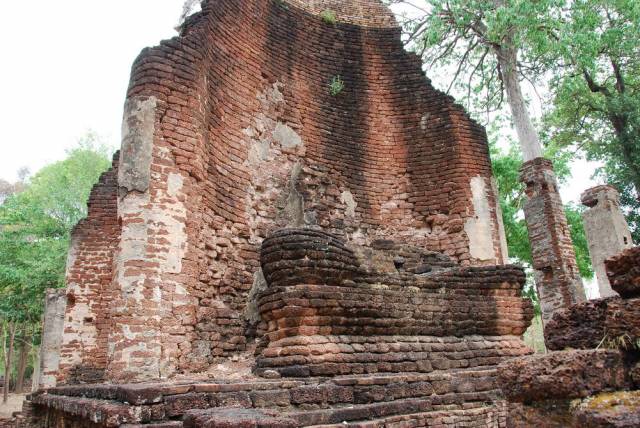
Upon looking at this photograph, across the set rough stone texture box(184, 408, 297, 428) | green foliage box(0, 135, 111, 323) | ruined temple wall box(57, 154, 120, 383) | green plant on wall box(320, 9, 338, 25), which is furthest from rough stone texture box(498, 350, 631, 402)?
green foliage box(0, 135, 111, 323)

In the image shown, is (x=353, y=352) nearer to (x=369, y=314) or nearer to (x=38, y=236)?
(x=369, y=314)

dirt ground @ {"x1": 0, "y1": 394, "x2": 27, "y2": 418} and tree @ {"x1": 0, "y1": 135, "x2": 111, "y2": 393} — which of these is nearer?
tree @ {"x1": 0, "y1": 135, "x2": 111, "y2": 393}

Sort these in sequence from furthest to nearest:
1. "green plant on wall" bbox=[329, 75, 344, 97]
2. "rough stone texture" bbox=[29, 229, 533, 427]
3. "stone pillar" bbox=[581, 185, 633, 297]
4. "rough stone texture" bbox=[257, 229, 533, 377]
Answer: "stone pillar" bbox=[581, 185, 633, 297] → "green plant on wall" bbox=[329, 75, 344, 97] → "rough stone texture" bbox=[257, 229, 533, 377] → "rough stone texture" bbox=[29, 229, 533, 427]

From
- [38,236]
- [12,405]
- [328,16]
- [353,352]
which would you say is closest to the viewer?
[353,352]

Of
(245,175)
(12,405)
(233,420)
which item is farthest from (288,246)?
(12,405)

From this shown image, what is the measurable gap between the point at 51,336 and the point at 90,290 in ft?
11.1

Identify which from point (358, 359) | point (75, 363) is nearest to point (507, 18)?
point (358, 359)

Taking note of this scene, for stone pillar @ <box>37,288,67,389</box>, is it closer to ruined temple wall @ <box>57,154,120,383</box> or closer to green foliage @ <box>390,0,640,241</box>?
ruined temple wall @ <box>57,154,120,383</box>

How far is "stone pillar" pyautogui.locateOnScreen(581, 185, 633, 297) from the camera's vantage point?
12430 mm

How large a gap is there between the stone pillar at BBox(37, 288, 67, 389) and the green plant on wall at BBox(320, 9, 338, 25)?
8571 millimetres

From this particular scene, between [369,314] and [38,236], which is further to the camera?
[38,236]

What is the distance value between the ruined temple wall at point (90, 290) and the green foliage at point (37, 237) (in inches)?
307

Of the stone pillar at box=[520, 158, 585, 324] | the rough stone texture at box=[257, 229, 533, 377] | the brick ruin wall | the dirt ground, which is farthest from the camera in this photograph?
the dirt ground

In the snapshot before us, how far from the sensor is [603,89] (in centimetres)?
1590
